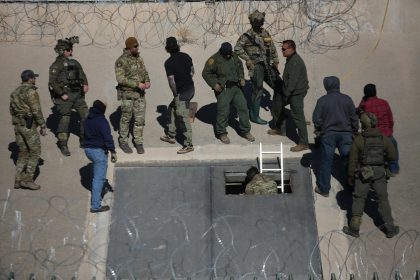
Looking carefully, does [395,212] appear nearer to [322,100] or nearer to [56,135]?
[322,100]

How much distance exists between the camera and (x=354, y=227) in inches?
443

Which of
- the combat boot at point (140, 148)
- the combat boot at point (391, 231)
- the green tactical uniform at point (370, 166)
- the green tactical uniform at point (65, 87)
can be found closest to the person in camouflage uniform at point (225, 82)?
the combat boot at point (140, 148)

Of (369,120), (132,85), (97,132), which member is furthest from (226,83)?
(369,120)

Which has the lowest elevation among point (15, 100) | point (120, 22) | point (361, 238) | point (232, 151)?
point (361, 238)

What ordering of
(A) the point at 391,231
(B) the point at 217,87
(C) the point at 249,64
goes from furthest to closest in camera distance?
(C) the point at 249,64
(B) the point at 217,87
(A) the point at 391,231

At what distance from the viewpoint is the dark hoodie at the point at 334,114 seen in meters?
11.6

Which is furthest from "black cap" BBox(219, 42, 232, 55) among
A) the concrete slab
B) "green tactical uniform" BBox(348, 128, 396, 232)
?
"green tactical uniform" BBox(348, 128, 396, 232)

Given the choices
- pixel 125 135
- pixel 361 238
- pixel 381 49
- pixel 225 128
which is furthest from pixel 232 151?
pixel 381 49

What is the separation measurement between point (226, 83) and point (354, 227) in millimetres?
2869

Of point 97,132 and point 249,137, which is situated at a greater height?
point 97,132

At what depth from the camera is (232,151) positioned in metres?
12.8

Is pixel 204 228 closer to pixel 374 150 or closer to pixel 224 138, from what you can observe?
pixel 224 138

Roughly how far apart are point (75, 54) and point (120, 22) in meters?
1.20

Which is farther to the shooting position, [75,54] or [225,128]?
[75,54]
